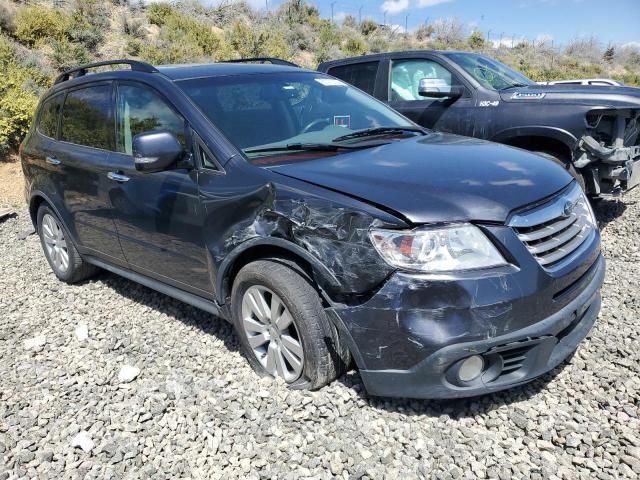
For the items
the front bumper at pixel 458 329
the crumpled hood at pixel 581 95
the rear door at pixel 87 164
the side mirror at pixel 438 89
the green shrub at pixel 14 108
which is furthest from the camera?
the green shrub at pixel 14 108

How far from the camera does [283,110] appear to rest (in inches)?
135

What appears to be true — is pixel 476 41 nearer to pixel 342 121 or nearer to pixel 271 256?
pixel 342 121

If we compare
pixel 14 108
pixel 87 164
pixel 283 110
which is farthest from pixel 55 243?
pixel 14 108

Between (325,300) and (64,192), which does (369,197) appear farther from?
(64,192)

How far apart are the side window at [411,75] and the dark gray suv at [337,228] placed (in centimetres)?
267

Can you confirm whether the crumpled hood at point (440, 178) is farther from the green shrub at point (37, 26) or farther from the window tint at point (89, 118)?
the green shrub at point (37, 26)

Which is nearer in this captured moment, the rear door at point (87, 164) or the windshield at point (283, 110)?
the windshield at point (283, 110)

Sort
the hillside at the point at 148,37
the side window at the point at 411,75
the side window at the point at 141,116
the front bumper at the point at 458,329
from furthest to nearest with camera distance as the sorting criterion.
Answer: the hillside at the point at 148,37
the side window at the point at 411,75
the side window at the point at 141,116
the front bumper at the point at 458,329

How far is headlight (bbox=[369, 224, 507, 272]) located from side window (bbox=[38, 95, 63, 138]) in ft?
11.5

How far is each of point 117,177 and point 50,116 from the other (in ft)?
5.28

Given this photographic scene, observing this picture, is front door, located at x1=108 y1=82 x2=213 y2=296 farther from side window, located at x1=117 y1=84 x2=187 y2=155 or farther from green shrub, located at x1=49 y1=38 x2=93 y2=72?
green shrub, located at x1=49 y1=38 x2=93 y2=72

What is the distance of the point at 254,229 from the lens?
109 inches

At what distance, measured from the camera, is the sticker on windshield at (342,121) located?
11.6 feet

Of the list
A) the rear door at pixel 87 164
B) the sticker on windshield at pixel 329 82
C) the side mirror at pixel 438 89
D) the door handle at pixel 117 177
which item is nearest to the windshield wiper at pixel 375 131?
the sticker on windshield at pixel 329 82
